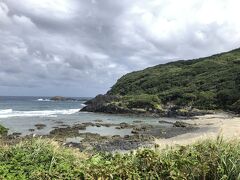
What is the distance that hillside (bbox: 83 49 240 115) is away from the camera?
79625 millimetres

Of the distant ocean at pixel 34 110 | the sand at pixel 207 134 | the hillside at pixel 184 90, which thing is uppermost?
the hillside at pixel 184 90

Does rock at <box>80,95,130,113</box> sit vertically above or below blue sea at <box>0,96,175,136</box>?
above

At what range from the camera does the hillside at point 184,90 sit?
261 feet

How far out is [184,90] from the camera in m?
92.1

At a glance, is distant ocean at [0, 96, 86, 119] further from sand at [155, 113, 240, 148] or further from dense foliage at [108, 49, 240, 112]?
sand at [155, 113, 240, 148]

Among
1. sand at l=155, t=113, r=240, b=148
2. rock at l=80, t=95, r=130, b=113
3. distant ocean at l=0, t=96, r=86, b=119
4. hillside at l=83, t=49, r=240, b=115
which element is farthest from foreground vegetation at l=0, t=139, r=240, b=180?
rock at l=80, t=95, r=130, b=113

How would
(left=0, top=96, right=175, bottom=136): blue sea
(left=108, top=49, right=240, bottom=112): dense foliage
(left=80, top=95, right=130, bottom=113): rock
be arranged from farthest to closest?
(left=80, top=95, right=130, bottom=113): rock, (left=108, top=49, right=240, bottom=112): dense foliage, (left=0, top=96, right=175, bottom=136): blue sea

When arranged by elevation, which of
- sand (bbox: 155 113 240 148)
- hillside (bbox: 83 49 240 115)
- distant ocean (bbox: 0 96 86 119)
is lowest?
sand (bbox: 155 113 240 148)

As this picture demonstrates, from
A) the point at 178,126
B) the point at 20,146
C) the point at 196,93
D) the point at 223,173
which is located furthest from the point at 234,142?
the point at 196,93

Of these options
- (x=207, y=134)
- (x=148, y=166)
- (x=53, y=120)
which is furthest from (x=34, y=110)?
(x=148, y=166)

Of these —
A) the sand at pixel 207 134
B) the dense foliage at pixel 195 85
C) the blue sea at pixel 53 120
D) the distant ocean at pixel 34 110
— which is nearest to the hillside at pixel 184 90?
the dense foliage at pixel 195 85

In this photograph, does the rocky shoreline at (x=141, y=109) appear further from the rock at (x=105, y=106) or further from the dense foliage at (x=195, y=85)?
the dense foliage at (x=195, y=85)

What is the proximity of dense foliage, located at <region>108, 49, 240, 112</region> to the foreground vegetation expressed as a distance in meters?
64.5

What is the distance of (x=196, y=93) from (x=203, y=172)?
264 ft
